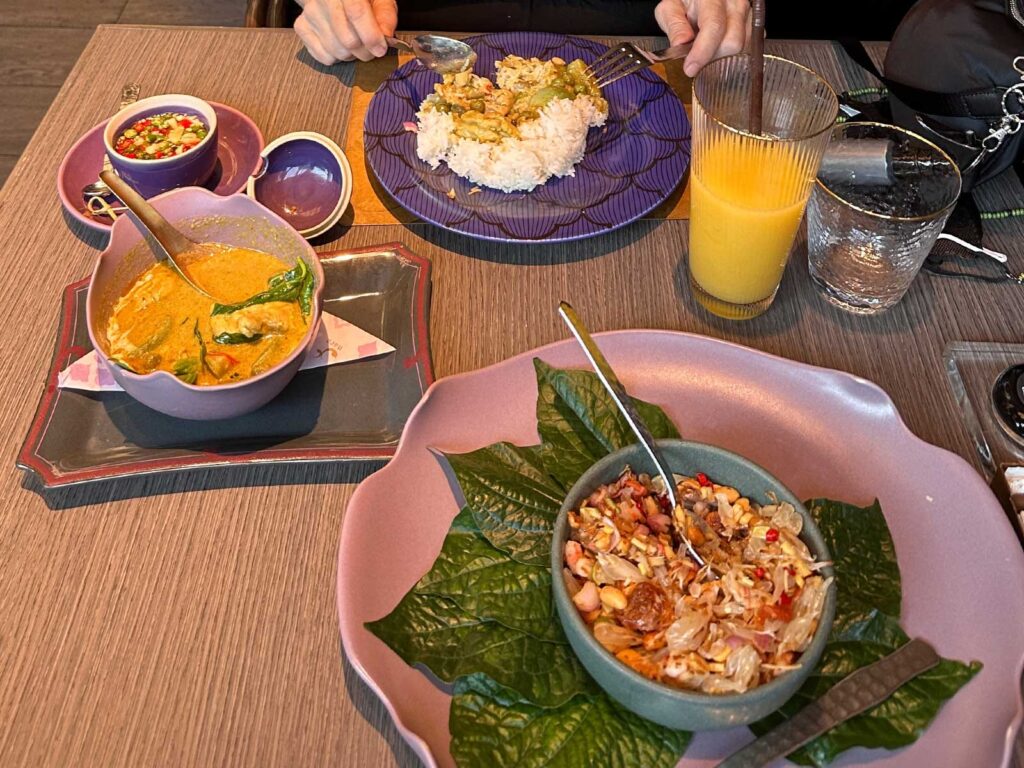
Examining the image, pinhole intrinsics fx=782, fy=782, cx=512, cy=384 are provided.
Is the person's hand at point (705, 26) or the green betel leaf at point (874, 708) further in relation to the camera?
the person's hand at point (705, 26)

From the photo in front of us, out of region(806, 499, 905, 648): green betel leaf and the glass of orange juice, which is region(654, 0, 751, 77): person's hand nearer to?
the glass of orange juice

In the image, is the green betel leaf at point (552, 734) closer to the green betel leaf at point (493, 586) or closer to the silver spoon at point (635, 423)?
the green betel leaf at point (493, 586)

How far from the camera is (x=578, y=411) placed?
3.32 feet

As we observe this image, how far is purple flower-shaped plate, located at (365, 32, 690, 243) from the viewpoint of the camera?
4.24 ft

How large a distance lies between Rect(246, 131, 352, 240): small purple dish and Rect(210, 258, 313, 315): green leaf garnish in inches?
10.1

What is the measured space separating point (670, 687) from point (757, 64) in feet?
2.53

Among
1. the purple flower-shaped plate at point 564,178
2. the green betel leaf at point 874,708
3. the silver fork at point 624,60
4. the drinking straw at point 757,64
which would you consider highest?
the drinking straw at point 757,64

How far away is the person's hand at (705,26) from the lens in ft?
5.06

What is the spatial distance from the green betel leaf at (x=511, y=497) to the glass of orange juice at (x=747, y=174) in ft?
1.44

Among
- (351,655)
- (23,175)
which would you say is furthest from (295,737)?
(23,175)

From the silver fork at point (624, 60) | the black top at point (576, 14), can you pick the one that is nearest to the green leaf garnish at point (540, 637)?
the silver fork at point (624, 60)

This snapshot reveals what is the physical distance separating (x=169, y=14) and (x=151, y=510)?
340 centimetres

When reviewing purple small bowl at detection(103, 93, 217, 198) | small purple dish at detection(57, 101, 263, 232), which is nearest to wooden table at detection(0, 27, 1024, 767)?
small purple dish at detection(57, 101, 263, 232)

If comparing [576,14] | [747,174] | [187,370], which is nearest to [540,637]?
[187,370]
